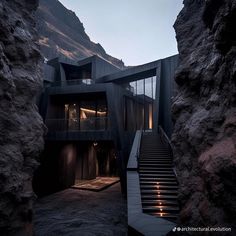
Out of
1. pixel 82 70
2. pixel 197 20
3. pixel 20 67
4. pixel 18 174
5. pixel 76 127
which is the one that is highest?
pixel 82 70

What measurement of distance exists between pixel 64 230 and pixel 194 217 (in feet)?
27.1

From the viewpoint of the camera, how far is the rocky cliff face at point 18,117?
29.5ft

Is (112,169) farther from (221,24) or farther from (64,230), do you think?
(221,24)

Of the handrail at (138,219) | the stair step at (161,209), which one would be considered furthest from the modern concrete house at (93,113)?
the stair step at (161,209)

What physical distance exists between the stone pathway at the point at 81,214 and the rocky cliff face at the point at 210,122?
6.08 m

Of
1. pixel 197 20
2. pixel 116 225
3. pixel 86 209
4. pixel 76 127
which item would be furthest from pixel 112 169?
pixel 197 20

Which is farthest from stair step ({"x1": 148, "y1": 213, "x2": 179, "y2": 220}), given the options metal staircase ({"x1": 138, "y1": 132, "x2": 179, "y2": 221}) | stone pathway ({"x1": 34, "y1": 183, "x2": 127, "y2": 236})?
stone pathway ({"x1": 34, "y1": 183, "x2": 127, "y2": 236})

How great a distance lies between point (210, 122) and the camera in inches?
248

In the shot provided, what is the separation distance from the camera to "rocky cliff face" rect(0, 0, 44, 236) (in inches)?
354

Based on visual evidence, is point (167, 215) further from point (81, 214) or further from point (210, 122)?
point (81, 214)

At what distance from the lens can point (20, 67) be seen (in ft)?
38.7

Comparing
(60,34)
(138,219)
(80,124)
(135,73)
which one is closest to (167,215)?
(138,219)

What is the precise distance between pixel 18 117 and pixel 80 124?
33.6 feet

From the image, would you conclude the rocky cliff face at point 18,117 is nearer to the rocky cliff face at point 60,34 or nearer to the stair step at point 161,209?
the stair step at point 161,209
